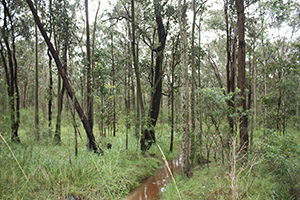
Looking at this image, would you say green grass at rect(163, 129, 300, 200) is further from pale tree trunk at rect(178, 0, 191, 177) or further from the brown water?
pale tree trunk at rect(178, 0, 191, 177)

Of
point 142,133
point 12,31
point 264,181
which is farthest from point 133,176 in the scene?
point 12,31

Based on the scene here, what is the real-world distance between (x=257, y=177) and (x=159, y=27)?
7.83 m

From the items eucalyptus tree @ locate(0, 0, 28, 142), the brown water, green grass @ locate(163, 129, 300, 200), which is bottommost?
the brown water

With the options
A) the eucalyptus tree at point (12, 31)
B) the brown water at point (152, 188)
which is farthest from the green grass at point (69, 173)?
the eucalyptus tree at point (12, 31)

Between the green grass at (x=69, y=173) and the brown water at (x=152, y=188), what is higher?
the green grass at (x=69, y=173)

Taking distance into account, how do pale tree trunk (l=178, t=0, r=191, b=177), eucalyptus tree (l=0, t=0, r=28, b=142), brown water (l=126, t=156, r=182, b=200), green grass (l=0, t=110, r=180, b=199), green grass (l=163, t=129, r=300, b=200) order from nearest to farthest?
green grass (l=0, t=110, r=180, b=199) < green grass (l=163, t=129, r=300, b=200) < brown water (l=126, t=156, r=182, b=200) < pale tree trunk (l=178, t=0, r=191, b=177) < eucalyptus tree (l=0, t=0, r=28, b=142)

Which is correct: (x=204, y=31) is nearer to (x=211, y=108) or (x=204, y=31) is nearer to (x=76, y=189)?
(x=211, y=108)

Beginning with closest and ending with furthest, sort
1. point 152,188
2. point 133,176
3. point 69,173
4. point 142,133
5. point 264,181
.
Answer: point 264,181 < point 69,173 < point 152,188 < point 133,176 < point 142,133

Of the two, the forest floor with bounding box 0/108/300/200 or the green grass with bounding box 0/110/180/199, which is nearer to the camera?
the green grass with bounding box 0/110/180/199

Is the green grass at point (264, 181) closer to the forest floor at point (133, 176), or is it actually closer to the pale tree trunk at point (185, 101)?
the forest floor at point (133, 176)

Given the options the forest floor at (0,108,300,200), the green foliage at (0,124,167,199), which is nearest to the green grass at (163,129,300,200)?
the forest floor at (0,108,300,200)

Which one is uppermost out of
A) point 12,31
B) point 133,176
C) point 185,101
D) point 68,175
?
point 12,31

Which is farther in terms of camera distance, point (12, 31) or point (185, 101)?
point (12, 31)

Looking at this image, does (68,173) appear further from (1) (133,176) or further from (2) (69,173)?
(1) (133,176)
